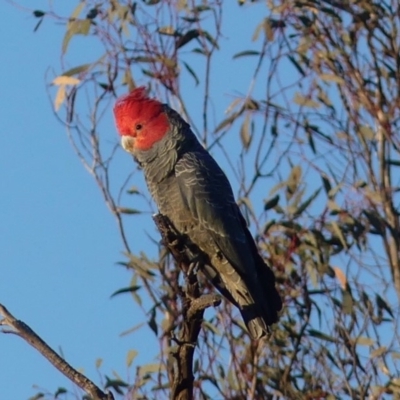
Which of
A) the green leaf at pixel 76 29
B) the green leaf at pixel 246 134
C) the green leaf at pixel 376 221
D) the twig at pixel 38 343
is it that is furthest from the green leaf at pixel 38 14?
the twig at pixel 38 343

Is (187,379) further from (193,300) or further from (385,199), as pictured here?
(385,199)

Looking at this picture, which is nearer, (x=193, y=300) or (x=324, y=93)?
(x=193, y=300)

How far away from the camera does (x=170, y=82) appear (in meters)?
4.55

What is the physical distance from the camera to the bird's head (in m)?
3.79

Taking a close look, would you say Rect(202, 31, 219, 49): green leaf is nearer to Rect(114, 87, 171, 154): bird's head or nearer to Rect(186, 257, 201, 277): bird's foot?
Rect(114, 87, 171, 154): bird's head

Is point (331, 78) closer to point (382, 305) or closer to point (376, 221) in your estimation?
point (376, 221)

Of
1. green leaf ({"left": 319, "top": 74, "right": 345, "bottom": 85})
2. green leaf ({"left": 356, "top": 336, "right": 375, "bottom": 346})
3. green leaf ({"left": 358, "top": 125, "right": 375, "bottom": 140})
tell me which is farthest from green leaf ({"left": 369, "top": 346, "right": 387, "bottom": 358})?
green leaf ({"left": 319, "top": 74, "right": 345, "bottom": 85})

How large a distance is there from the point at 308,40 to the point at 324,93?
21 cm

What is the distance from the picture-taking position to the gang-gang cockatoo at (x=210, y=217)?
3.43m

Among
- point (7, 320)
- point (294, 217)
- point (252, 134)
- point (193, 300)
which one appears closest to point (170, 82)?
point (252, 134)

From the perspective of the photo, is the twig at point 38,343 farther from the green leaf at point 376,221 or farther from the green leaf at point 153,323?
the green leaf at point 376,221

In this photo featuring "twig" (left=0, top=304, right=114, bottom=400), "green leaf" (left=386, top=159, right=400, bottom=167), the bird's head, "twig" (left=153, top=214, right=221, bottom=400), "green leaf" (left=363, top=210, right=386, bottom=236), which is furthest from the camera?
"green leaf" (left=386, top=159, right=400, bottom=167)

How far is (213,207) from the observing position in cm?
354

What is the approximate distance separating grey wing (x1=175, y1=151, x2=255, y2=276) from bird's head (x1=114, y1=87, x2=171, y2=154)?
0.18 meters
